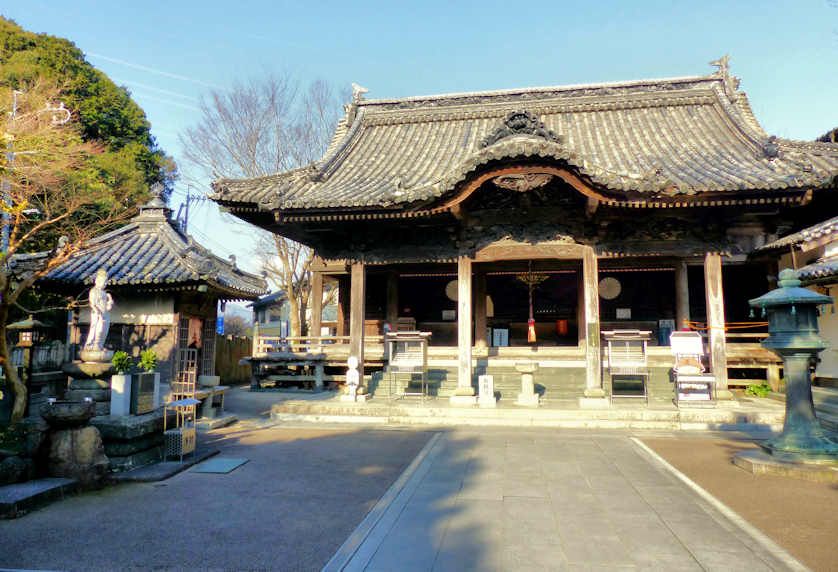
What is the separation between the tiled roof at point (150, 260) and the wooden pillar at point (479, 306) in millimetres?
7431

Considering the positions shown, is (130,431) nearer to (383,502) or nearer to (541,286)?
(383,502)

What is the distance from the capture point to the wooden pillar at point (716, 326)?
37.6 feet

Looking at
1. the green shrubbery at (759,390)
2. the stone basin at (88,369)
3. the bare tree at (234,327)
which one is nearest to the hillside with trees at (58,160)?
the stone basin at (88,369)

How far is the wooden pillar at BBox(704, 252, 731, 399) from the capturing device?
11445mm

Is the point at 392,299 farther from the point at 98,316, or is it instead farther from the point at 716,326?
the point at 98,316

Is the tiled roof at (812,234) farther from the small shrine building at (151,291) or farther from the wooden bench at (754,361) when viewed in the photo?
the small shrine building at (151,291)

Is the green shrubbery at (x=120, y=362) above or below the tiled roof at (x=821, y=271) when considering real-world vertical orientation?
below

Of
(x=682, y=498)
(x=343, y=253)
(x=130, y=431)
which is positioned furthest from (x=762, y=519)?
(x=343, y=253)

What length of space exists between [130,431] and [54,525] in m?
1.94

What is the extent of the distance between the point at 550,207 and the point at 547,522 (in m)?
9.00

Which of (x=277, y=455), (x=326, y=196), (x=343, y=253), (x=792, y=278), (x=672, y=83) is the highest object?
(x=672, y=83)

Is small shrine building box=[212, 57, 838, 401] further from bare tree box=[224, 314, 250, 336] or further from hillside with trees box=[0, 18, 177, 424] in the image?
bare tree box=[224, 314, 250, 336]

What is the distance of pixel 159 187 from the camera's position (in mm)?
14086

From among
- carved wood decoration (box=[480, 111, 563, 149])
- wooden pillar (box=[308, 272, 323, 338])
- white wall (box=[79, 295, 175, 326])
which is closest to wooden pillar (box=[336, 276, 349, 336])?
wooden pillar (box=[308, 272, 323, 338])
